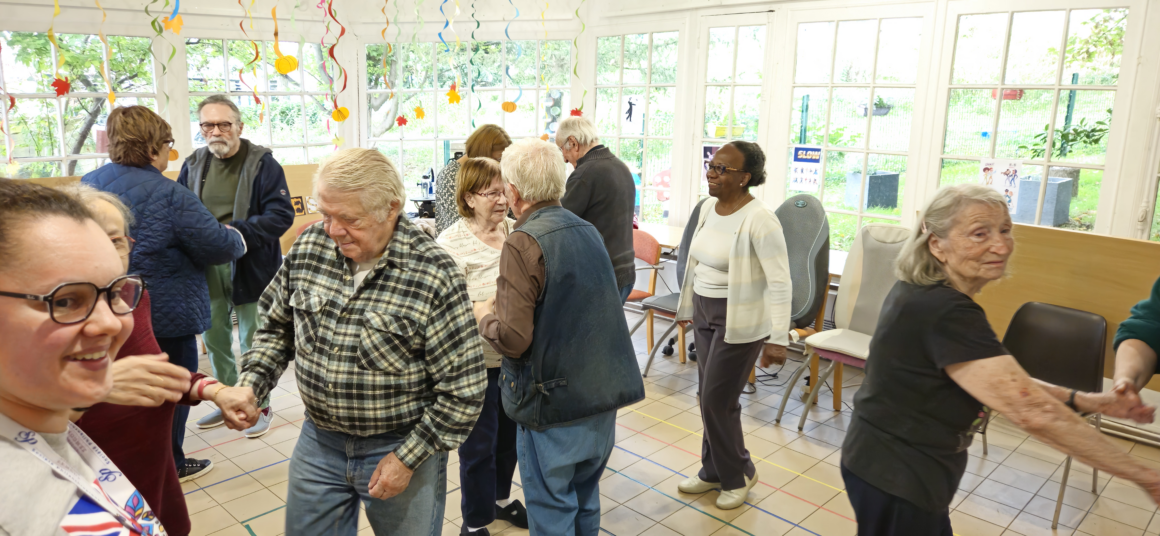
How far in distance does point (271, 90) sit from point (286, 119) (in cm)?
28

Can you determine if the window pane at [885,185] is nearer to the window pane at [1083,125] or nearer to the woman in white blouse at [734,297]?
the window pane at [1083,125]

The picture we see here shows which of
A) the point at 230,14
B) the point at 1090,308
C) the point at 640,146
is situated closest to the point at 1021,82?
the point at 1090,308

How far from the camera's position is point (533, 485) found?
2146 mm

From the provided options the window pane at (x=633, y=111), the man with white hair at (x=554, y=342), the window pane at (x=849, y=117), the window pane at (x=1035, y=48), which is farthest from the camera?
the window pane at (x=633, y=111)

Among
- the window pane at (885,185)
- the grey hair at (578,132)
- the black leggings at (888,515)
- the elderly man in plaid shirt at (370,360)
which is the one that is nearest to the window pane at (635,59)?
the window pane at (885,185)

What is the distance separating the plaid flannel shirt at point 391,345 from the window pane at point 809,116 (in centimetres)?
415

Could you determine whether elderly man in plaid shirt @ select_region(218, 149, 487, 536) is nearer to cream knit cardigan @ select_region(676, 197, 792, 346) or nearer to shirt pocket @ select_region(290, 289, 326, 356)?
shirt pocket @ select_region(290, 289, 326, 356)

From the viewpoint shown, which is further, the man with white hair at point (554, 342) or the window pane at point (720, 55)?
the window pane at point (720, 55)

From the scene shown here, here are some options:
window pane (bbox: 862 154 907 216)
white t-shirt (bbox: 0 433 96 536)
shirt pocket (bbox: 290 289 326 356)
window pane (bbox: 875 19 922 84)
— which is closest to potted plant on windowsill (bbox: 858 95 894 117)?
window pane (bbox: 875 19 922 84)

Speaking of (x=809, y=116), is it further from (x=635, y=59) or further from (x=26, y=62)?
(x=26, y=62)

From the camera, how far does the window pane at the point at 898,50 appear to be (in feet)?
15.5

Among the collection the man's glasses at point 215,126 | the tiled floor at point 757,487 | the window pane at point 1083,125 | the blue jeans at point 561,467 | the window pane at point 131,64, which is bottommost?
the tiled floor at point 757,487

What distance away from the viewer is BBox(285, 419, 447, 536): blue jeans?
177cm

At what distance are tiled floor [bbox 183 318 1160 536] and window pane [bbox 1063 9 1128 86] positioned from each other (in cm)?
207
